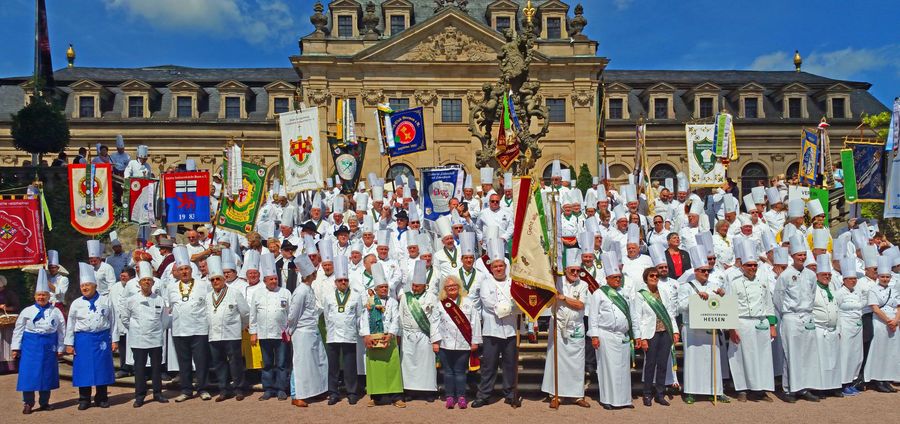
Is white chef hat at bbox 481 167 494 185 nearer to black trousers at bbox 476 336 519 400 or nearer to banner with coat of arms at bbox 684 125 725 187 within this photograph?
banner with coat of arms at bbox 684 125 725 187

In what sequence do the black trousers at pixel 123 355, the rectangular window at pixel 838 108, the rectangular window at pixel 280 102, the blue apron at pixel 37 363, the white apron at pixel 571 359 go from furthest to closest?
the rectangular window at pixel 838 108
the rectangular window at pixel 280 102
the black trousers at pixel 123 355
the blue apron at pixel 37 363
the white apron at pixel 571 359

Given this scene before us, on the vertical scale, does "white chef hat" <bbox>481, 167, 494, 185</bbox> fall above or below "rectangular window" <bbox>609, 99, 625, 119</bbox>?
below

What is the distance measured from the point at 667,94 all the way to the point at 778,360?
43.4m

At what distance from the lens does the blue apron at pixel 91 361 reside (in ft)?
36.5

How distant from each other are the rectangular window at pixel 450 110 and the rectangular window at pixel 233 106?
519 inches

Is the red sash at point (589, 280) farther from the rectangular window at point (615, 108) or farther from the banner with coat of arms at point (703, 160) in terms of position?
the rectangular window at point (615, 108)

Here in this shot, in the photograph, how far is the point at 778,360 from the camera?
11969 millimetres

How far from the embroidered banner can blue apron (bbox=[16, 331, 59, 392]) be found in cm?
484

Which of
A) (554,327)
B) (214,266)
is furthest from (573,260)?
(214,266)

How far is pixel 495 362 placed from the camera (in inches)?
432

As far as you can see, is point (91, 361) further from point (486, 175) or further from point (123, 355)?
point (486, 175)

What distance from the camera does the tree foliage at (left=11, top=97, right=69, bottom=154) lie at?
20953 millimetres

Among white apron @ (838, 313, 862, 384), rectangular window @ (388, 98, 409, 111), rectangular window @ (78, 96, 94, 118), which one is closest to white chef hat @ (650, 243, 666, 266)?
white apron @ (838, 313, 862, 384)

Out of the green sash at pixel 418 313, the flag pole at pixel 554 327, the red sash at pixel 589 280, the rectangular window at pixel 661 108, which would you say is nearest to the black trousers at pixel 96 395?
the green sash at pixel 418 313
